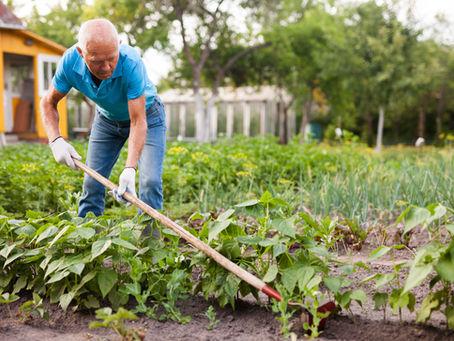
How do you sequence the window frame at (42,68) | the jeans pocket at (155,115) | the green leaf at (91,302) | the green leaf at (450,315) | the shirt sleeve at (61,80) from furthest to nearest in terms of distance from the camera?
the window frame at (42,68) → the jeans pocket at (155,115) → the shirt sleeve at (61,80) → the green leaf at (91,302) → the green leaf at (450,315)

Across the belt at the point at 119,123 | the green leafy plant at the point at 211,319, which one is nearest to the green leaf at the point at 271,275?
the green leafy plant at the point at 211,319

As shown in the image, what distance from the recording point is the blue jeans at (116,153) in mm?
2834

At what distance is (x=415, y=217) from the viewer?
1.53 metres

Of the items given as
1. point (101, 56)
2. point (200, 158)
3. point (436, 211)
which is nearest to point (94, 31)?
point (101, 56)

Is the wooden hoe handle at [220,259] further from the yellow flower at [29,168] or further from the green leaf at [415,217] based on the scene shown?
the yellow flower at [29,168]

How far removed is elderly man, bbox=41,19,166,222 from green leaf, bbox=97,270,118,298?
56 centimetres

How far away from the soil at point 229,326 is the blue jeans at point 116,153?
878 millimetres

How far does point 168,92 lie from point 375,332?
23.5 meters

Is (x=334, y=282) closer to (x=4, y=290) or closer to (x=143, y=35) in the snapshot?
(x=4, y=290)

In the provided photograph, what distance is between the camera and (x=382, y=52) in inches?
643

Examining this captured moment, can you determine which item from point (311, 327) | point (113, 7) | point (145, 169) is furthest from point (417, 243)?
point (113, 7)

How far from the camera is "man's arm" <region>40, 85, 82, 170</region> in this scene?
2.79m

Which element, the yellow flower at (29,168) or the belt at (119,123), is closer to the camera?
the belt at (119,123)

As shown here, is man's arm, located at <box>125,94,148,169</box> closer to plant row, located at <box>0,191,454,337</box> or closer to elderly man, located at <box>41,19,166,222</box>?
elderly man, located at <box>41,19,166,222</box>
